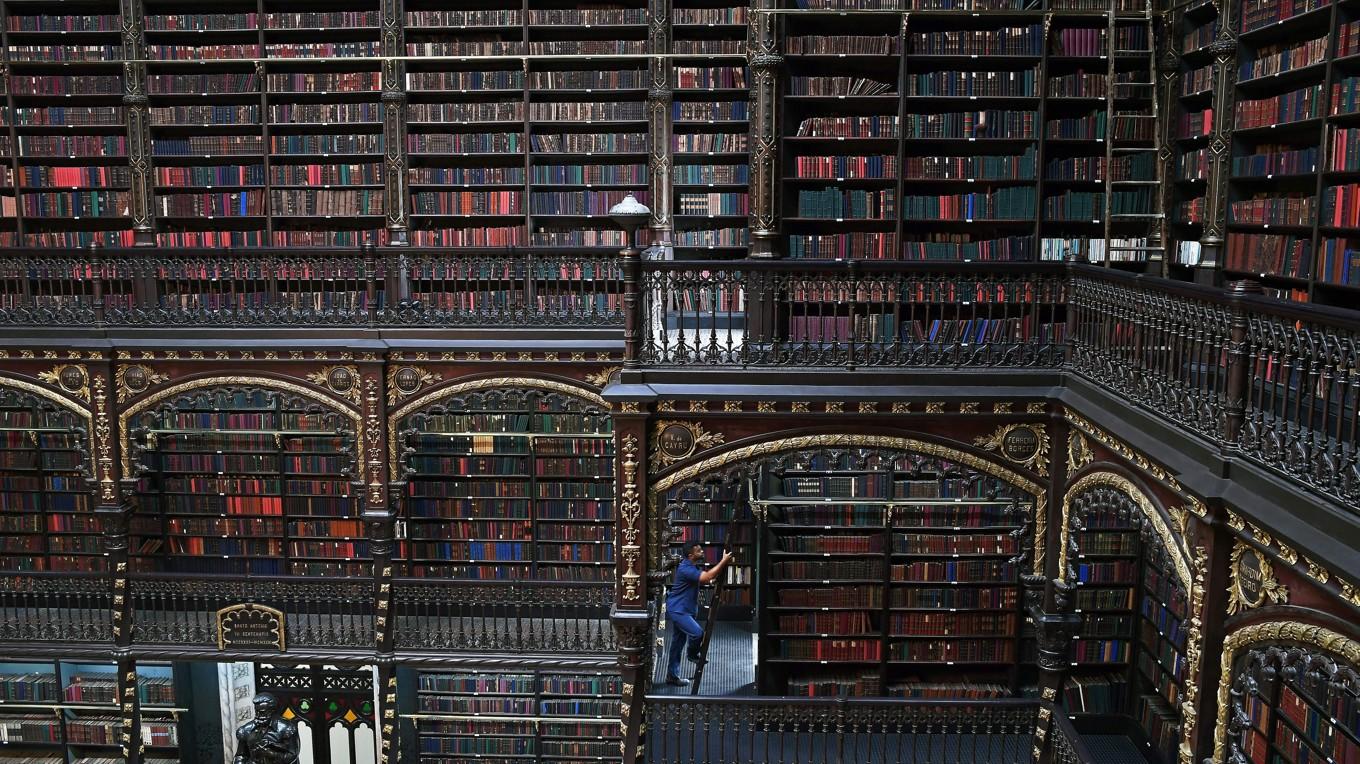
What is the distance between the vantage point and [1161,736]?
636 cm

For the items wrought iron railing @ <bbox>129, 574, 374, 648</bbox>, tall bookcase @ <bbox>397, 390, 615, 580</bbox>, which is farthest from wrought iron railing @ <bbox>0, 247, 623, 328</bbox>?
wrought iron railing @ <bbox>129, 574, 374, 648</bbox>

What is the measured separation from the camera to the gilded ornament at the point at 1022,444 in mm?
5332

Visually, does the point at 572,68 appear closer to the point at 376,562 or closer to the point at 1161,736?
the point at 376,562

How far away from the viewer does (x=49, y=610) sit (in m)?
8.10

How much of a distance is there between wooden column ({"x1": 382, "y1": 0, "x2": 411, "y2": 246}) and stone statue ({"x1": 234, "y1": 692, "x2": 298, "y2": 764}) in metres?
4.24

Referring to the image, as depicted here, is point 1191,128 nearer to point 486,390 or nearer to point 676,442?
point 676,442

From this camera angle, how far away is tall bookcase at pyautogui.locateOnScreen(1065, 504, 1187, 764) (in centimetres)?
667

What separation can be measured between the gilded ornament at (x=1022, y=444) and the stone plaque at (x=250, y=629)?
202 inches

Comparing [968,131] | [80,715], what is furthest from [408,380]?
[80,715]

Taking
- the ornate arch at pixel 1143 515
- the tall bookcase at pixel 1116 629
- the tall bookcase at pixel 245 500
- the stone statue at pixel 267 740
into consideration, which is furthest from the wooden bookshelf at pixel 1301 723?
the tall bookcase at pixel 245 500

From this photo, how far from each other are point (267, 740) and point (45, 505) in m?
5.89

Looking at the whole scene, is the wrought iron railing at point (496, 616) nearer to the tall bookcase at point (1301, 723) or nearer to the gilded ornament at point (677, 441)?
the gilded ornament at point (677, 441)

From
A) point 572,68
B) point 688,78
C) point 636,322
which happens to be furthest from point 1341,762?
point 572,68

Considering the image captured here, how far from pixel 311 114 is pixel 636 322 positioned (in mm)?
3939
